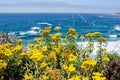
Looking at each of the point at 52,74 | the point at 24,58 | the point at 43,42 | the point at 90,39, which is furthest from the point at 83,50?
the point at 52,74

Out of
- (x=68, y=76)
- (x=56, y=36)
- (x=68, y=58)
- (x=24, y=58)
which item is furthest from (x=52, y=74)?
(x=56, y=36)

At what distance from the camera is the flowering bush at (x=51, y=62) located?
248 inches

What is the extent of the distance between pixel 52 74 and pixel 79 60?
1.63 m

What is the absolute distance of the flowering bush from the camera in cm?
630

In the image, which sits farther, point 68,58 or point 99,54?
point 99,54

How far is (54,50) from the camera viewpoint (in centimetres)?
808

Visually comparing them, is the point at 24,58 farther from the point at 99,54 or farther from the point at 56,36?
the point at 99,54

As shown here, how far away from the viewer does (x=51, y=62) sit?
7.20 metres

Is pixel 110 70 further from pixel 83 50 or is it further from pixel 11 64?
pixel 11 64

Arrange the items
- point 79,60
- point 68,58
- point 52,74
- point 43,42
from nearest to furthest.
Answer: point 52,74 → point 68,58 → point 79,60 → point 43,42

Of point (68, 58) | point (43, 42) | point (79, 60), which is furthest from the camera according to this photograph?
point (43, 42)

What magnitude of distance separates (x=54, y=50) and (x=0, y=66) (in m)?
2.06

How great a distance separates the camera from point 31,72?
7.19 metres

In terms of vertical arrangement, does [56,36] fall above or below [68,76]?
above
